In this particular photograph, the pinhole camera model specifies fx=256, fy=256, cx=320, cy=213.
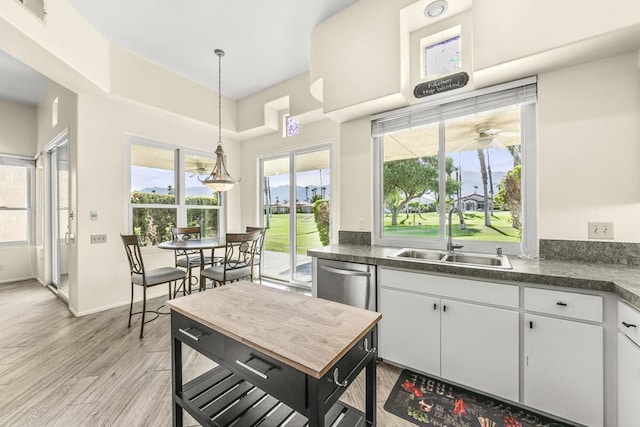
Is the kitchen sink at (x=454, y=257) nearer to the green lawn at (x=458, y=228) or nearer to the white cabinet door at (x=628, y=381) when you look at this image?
the green lawn at (x=458, y=228)

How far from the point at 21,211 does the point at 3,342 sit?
3.32 m

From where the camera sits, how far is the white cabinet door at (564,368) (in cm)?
142

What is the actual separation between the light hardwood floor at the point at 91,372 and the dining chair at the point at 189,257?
0.65 metres

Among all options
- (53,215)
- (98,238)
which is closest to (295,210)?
(98,238)

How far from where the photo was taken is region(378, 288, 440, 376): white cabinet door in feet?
6.21

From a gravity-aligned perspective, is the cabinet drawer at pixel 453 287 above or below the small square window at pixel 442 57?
below

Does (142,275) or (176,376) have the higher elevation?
(142,275)

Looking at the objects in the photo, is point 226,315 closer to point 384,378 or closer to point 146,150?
point 384,378

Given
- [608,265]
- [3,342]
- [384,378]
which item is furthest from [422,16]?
[3,342]

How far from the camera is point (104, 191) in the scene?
3.25 meters

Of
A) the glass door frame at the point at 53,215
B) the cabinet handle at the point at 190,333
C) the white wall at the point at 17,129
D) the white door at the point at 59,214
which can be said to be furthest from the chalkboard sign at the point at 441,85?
the white wall at the point at 17,129

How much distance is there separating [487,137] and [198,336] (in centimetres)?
271

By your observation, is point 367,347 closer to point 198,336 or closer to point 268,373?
point 268,373

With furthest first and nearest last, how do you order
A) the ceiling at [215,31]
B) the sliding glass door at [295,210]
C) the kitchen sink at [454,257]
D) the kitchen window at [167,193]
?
the sliding glass door at [295,210]
the kitchen window at [167,193]
the ceiling at [215,31]
the kitchen sink at [454,257]
